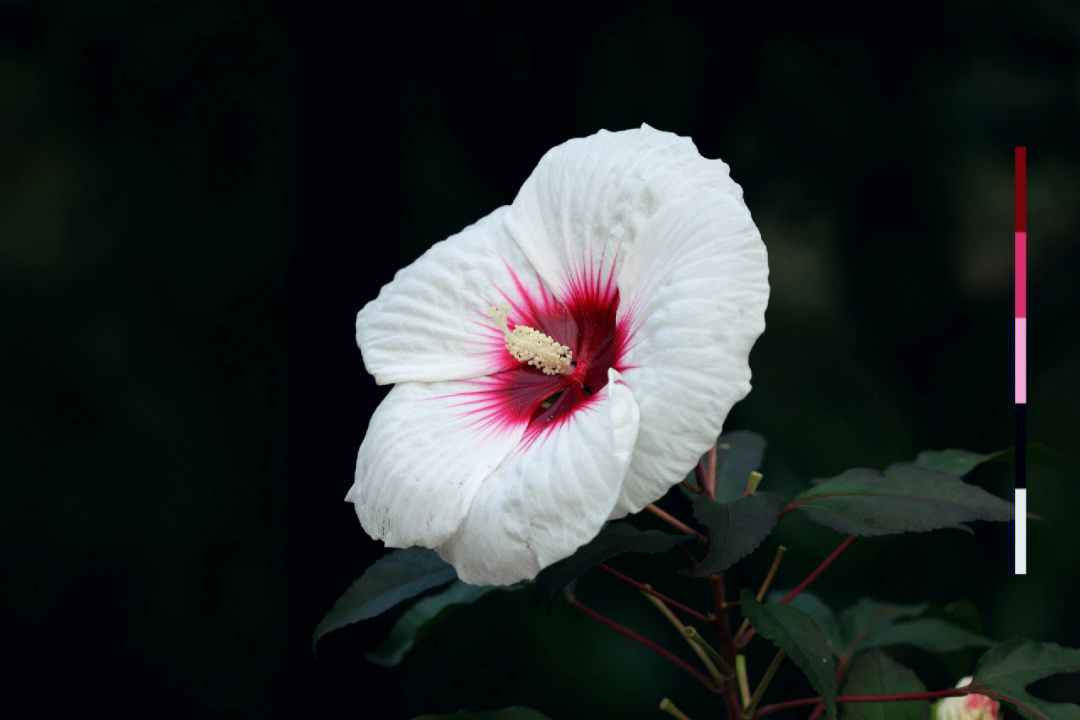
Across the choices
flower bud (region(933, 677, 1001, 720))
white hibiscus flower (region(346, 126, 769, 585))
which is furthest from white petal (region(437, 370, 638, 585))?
flower bud (region(933, 677, 1001, 720))

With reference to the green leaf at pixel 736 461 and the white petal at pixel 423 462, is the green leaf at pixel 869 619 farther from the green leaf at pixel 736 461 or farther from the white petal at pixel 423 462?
the white petal at pixel 423 462

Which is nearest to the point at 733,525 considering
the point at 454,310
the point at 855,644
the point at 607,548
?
the point at 607,548

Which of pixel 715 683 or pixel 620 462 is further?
pixel 715 683

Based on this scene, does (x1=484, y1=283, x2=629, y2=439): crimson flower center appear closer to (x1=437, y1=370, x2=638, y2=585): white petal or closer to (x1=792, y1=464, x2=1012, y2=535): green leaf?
(x1=437, y1=370, x2=638, y2=585): white petal

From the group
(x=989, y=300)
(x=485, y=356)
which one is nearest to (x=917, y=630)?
(x=485, y=356)

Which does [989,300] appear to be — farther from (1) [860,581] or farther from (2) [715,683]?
(2) [715,683]

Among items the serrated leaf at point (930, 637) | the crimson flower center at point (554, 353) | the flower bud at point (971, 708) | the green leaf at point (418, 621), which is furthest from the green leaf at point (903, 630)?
the crimson flower center at point (554, 353)
